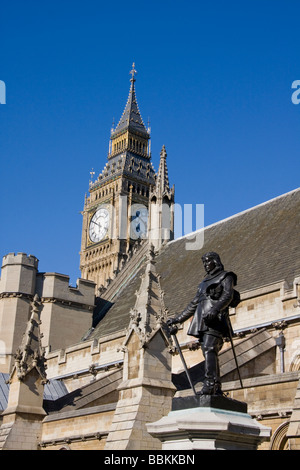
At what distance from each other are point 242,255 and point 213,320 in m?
17.8

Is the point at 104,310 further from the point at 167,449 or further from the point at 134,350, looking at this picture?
the point at 167,449

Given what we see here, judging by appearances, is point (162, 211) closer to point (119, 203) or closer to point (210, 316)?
point (210, 316)

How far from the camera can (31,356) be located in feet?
71.4

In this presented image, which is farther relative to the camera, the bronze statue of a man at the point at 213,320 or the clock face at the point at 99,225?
the clock face at the point at 99,225

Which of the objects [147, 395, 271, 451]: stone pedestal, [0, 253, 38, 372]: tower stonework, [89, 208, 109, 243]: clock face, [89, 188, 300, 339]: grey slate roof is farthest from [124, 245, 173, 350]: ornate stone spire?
[89, 208, 109, 243]: clock face

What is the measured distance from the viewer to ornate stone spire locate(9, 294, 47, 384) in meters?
21.4

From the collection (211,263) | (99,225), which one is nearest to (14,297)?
(211,263)

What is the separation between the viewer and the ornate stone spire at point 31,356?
21359mm

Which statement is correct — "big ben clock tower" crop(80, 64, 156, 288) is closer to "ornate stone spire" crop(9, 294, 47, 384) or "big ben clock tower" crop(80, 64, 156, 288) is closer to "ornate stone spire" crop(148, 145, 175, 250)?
"ornate stone spire" crop(148, 145, 175, 250)

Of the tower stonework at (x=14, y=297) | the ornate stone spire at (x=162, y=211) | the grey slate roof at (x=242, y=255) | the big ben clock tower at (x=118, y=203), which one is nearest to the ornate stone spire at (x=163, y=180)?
the ornate stone spire at (x=162, y=211)

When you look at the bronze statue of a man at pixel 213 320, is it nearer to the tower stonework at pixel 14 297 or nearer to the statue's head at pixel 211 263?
the statue's head at pixel 211 263

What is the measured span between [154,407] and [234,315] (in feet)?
21.4

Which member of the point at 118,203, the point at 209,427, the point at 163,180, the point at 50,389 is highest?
the point at 118,203
